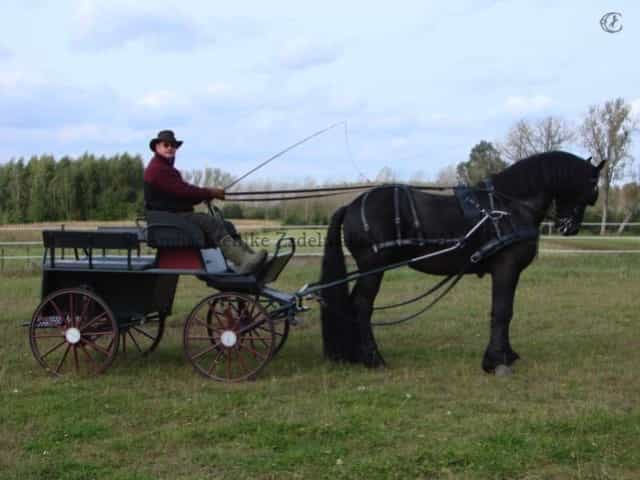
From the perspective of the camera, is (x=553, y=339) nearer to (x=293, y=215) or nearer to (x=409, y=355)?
(x=409, y=355)

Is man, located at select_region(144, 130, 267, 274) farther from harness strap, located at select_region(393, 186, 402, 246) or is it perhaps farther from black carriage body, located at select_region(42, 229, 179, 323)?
harness strap, located at select_region(393, 186, 402, 246)

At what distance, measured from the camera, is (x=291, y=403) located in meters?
5.79

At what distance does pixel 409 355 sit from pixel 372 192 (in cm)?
177

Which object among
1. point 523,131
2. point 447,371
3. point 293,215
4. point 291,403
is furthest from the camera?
point 523,131

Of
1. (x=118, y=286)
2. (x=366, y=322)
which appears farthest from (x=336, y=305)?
(x=118, y=286)

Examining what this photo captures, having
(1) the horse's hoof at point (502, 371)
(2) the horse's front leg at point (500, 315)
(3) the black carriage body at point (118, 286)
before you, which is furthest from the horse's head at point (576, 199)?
(3) the black carriage body at point (118, 286)

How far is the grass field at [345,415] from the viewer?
4.45 m

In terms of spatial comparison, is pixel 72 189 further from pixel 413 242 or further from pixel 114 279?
pixel 413 242

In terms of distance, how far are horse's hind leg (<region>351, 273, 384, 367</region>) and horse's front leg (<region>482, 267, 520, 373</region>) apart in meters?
1.01

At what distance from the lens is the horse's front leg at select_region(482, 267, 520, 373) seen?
6.82m

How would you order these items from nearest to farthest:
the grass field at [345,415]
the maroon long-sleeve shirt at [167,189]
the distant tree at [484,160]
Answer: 1. the grass field at [345,415]
2. the maroon long-sleeve shirt at [167,189]
3. the distant tree at [484,160]

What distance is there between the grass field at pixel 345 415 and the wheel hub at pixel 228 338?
40cm

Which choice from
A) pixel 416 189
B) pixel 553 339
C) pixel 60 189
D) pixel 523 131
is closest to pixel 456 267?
pixel 416 189

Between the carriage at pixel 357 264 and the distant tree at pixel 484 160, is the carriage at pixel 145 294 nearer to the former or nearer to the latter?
the carriage at pixel 357 264
